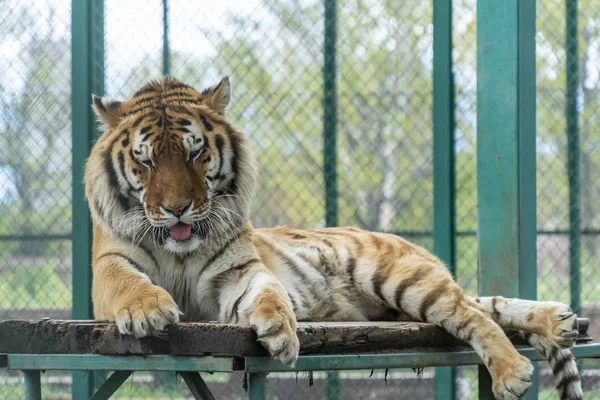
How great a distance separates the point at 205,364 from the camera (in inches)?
78.9

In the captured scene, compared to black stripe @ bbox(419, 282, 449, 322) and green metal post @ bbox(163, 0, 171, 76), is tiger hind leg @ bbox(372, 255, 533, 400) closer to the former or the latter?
black stripe @ bbox(419, 282, 449, 322)

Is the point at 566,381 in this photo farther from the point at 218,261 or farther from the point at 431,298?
the point at 218,261

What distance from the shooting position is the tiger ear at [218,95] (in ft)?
8.99

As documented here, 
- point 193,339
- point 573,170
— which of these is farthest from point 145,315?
point 573,170

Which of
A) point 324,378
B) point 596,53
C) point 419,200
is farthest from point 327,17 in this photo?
point 324,378

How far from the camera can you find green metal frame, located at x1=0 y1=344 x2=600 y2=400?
6.57 feet

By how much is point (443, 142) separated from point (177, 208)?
6.56ft

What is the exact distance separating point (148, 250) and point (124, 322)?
52cm

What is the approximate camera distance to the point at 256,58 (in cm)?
443

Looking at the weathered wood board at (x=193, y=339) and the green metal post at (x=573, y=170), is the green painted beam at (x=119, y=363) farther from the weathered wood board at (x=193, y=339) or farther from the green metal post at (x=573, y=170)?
the green metal post at (x=573, y=170)

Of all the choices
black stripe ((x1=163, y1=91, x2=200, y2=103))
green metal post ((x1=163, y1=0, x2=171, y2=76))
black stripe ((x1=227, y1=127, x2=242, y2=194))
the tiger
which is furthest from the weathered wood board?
green metal post ((x1=163, y1=0, x2=171, y2=76))

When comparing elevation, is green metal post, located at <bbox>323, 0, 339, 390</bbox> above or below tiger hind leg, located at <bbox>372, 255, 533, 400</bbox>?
above

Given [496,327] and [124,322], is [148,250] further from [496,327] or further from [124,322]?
[496,327]

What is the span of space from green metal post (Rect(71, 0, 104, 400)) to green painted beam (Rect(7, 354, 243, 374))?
5.35 ft
